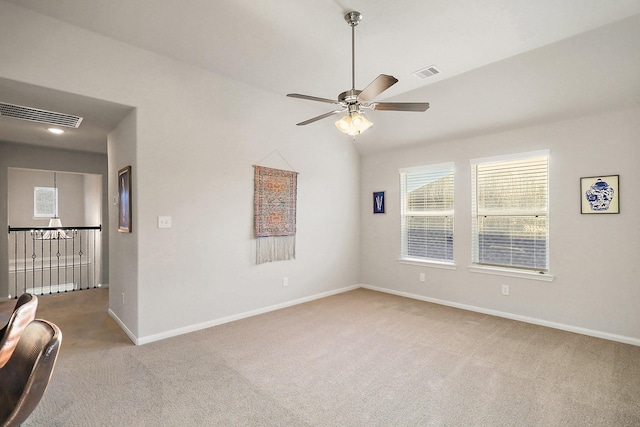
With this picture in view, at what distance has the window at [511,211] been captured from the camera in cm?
396

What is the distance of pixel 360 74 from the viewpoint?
12.0 ft

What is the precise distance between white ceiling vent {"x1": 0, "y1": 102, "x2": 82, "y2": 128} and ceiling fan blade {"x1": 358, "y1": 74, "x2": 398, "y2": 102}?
133 inches

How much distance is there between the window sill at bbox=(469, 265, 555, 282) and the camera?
385 centimetres

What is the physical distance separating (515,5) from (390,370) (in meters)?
3.15

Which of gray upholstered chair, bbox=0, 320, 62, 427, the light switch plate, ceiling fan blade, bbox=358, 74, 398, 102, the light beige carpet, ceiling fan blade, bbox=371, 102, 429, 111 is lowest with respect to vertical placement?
the light beige carpet

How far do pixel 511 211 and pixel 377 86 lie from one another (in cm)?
305

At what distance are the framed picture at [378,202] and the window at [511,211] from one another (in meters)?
1.51

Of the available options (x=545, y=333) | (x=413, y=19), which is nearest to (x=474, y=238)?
(x=545, y=333)

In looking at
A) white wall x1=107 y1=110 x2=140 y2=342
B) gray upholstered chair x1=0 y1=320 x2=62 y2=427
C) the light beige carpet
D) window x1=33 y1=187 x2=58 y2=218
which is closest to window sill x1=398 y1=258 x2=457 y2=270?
the light beige carpet

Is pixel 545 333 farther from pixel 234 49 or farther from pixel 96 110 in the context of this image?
pixel 96 110

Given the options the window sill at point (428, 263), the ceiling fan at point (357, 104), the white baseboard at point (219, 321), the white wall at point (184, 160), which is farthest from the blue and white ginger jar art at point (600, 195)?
the white baseboard at point (219, 321)

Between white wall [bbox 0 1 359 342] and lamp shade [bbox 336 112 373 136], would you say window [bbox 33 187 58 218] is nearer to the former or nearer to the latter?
white wall [bbox 0 1 359 342]

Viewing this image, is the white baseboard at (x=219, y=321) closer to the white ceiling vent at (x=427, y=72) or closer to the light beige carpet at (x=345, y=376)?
the light beige carpet at (x=345, y=376)

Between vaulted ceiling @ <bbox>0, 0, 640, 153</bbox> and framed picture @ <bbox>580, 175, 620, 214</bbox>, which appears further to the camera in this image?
framed picture @ <bbox>580, 175, 620, 214</bbox>
